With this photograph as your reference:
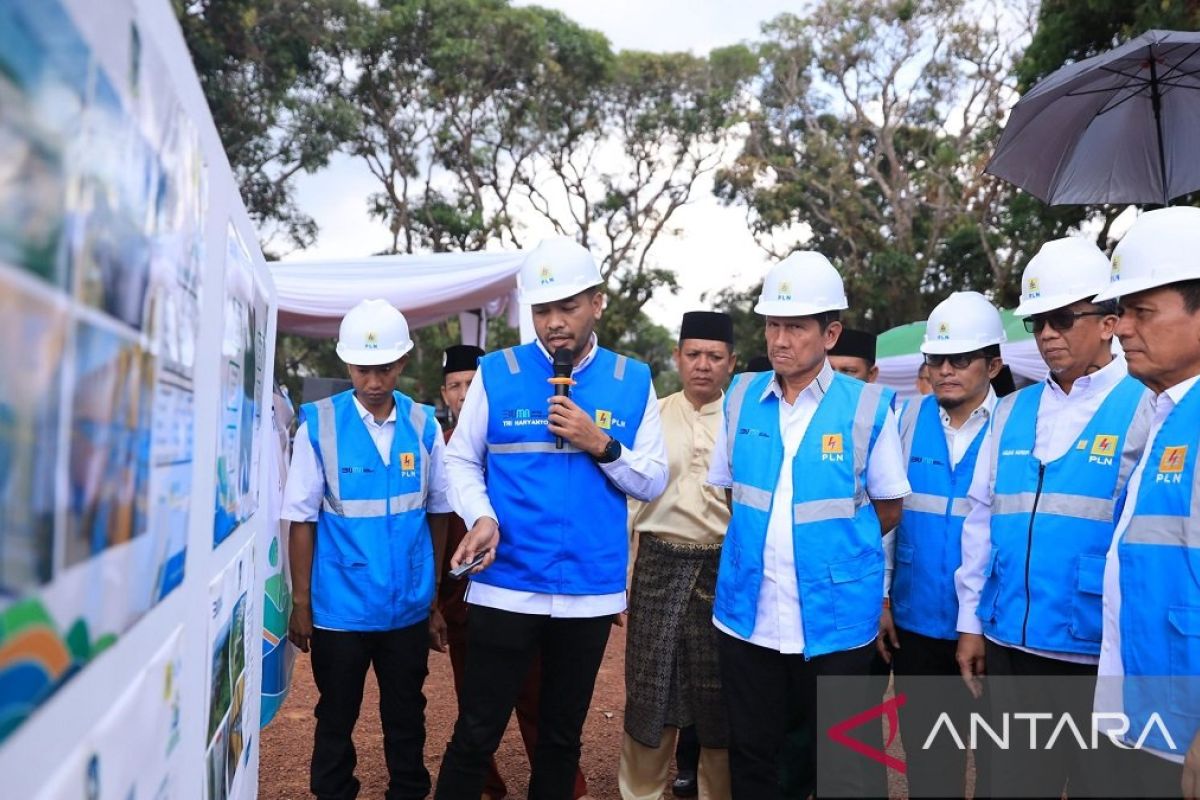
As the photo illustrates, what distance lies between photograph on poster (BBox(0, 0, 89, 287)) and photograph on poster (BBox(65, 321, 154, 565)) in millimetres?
132

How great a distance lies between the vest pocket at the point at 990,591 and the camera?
314cm

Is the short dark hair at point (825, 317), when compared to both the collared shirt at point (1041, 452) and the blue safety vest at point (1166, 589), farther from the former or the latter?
the blue safety vest at point (1166, 589)

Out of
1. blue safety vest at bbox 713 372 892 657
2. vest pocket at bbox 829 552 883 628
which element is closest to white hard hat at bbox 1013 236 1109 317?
blue safety vest at bbox 713 372 892 657

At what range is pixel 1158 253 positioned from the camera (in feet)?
7.76

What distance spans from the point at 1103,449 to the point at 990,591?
1.92 ft

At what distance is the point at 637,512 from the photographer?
14.4 ft

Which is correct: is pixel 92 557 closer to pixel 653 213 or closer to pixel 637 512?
pixel 637 512

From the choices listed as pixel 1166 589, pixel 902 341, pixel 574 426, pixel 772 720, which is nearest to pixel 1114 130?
pixel 1166 589

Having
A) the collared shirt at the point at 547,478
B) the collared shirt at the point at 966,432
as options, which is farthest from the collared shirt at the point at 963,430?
the collared shirt at the point at 547,478

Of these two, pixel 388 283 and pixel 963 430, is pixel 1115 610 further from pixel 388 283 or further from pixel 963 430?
pixel 388 283

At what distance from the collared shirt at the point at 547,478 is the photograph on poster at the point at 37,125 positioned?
2.43m

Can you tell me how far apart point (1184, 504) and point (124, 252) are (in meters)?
2.26

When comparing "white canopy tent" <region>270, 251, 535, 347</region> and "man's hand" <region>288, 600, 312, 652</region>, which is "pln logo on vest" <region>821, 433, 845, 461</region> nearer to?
"man's hand" <region>288, 600, 312, 652</region>

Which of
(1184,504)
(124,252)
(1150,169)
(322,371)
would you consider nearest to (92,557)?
(124,252)
